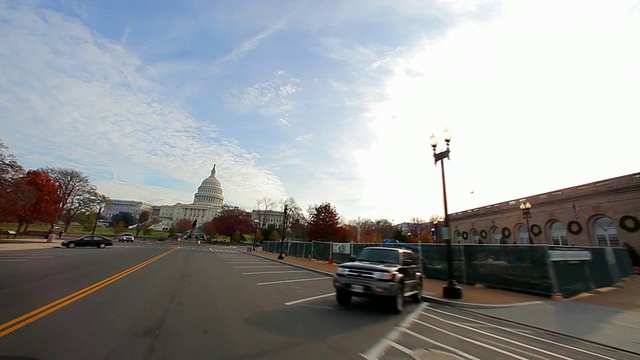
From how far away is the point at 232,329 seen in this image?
569 centimetres

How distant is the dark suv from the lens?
306 inches

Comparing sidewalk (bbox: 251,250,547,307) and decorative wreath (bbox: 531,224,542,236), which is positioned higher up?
decorative wreath (bbox: 531,224,542,236)

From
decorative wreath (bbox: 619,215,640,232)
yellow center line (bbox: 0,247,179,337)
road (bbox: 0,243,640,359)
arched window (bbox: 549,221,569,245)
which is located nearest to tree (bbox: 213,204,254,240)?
arched window (bbox: 549,221,569,245)

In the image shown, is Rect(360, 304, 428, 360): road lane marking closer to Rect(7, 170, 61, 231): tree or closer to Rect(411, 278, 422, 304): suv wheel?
Rect(411, 278, 422, 304): suv wheel

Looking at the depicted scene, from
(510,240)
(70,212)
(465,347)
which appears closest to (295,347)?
(465,347)

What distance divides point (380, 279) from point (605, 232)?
112 ft

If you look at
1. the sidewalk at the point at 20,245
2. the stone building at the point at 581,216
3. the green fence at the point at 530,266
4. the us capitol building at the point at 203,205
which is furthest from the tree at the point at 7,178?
the us capitol building at the point at 203,205

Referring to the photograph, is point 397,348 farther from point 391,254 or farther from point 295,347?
point 391,254

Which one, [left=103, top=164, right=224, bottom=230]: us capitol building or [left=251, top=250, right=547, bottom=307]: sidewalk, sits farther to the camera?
[left=103, top=164, right=224, bottom=230]: us capitol building

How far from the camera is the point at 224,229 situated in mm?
88750

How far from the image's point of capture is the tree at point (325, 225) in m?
60.5

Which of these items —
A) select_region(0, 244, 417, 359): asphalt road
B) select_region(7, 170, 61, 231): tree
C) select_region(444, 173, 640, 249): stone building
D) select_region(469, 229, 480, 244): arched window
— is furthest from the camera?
select_region(469, 229, 480, 244): arched window

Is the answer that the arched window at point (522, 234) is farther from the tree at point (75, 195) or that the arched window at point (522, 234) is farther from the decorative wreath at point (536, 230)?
the tree at point (75, 195)

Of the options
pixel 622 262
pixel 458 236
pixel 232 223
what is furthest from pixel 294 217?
pixel 622 262
